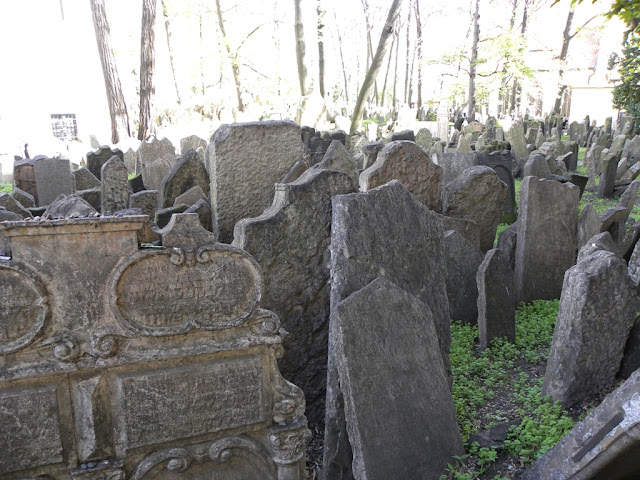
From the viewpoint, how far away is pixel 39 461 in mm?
2672

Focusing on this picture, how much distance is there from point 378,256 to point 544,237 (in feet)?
11.7

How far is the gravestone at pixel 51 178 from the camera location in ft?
29.3

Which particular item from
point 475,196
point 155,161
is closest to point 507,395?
point 475,196

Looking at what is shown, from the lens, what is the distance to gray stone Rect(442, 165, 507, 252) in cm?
A: 691

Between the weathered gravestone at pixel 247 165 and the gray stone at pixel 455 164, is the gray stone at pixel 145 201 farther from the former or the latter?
the gray stone at pixel 455 164

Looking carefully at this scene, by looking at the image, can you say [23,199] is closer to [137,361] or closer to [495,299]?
[137,361]

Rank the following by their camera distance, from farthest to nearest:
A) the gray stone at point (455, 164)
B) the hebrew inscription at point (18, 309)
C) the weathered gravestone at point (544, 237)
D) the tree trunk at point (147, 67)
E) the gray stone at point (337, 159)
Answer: the tree trunk at point (147, 67) < the gray stone at point (455, 164) < the weathered gravestone at point (544, 237) < the gray stone at point (337, 159) < the hebrew inscription at point (18, 309)

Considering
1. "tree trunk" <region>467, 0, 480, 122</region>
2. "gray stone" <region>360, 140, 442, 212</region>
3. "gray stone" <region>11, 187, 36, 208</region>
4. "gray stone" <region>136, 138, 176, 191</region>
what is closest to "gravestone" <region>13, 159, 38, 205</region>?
"gray stone" <region>11, 187, 36, 208</region>

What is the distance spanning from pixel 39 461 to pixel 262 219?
1.94 m

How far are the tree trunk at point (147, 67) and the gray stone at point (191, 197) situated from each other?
508 inches

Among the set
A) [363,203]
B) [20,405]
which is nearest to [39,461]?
[20,405]

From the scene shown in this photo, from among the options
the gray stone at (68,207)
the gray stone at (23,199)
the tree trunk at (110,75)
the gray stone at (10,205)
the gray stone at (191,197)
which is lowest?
the gray stone at (23,199)

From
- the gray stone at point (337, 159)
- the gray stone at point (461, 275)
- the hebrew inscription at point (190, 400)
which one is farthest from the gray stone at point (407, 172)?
the hebrew inscription at point (190, 400)

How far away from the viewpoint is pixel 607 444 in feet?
7.79
